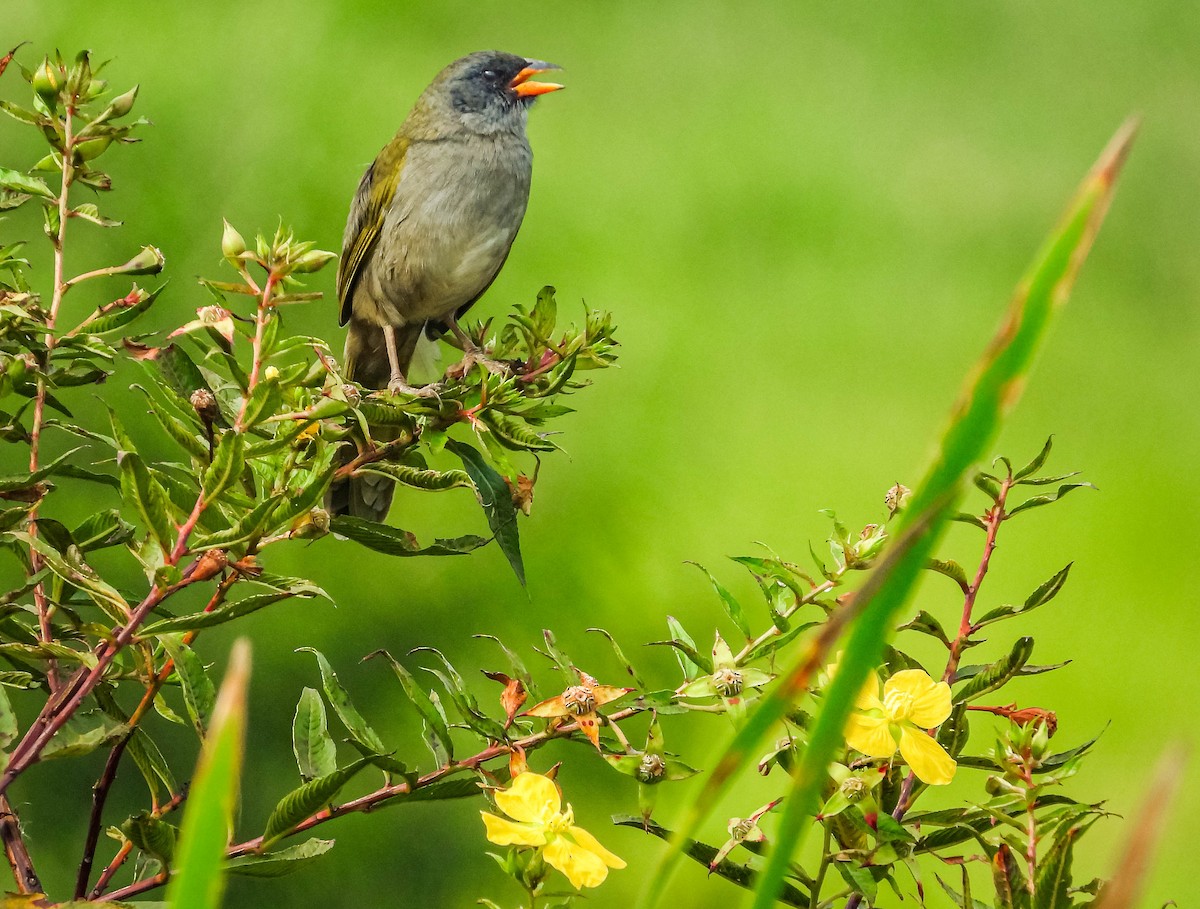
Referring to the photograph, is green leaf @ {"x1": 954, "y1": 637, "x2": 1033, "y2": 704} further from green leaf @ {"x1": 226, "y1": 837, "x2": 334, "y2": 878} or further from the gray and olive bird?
the gray and olive bird

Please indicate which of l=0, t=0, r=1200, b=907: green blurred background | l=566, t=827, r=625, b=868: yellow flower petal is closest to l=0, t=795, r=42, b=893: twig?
l=566, t=827, r=625, b=868: yellow flower petal

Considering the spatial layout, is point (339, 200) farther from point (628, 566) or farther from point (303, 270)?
point (303, 270)

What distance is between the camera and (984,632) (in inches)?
44.9

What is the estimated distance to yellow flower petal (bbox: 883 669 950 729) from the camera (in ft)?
1.67

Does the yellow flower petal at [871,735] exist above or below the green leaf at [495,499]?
below

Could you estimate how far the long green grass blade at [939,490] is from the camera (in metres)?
0.23

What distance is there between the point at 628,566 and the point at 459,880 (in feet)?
1.10

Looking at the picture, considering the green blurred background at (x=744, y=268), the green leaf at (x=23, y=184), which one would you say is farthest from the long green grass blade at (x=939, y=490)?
the green blurred background at (x=744, y=268)

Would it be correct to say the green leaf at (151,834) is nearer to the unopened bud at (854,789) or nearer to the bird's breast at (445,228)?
the unopened bud at (854,789)

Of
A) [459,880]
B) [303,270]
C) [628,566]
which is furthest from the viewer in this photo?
[628,566]

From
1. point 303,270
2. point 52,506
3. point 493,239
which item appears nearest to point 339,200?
point 493,239

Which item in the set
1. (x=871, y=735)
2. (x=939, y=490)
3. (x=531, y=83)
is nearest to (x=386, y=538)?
(x=871, y=735)

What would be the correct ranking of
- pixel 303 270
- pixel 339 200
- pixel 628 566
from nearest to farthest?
pixel 303 270 → pixel 628 566 → pixel 339 200

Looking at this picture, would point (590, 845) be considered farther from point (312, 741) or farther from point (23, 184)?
point (23, 184)
